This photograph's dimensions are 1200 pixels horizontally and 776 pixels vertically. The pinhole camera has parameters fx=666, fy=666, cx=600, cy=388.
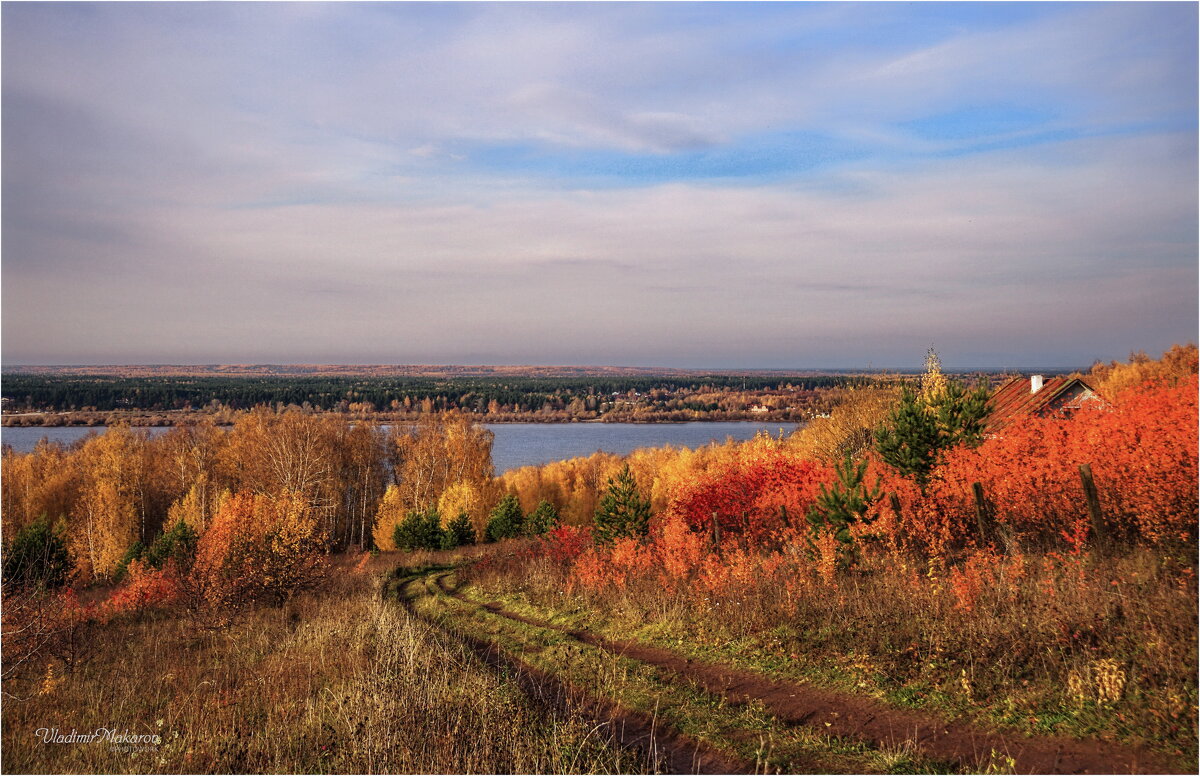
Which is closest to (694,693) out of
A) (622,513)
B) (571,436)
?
(622,513)

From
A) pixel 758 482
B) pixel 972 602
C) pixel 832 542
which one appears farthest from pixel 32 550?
pixel 972 602

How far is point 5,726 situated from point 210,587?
29.7ft

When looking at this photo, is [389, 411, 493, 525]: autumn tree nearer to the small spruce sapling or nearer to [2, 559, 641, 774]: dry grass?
the small spruce sapling

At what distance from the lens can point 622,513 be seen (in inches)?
1067

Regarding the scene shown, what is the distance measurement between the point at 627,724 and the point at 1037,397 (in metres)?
29.9

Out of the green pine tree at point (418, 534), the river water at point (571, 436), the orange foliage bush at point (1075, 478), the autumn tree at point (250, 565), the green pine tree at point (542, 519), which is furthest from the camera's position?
the river water at point (571, 436)

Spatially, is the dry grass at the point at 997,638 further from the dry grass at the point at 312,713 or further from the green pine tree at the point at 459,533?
the green pine tree at the point at 459,533

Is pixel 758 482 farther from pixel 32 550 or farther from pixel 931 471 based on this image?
pixel 32 550

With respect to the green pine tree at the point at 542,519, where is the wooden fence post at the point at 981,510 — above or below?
above

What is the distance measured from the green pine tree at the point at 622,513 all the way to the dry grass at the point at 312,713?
13404 mm

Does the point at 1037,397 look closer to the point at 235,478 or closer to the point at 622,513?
the point at 622,513

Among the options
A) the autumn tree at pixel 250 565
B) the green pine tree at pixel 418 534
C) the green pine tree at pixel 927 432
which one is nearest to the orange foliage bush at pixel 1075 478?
the green pine tree at pixel 927 432

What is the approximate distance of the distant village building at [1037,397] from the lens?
27.8 m

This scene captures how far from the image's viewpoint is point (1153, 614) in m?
8.35
